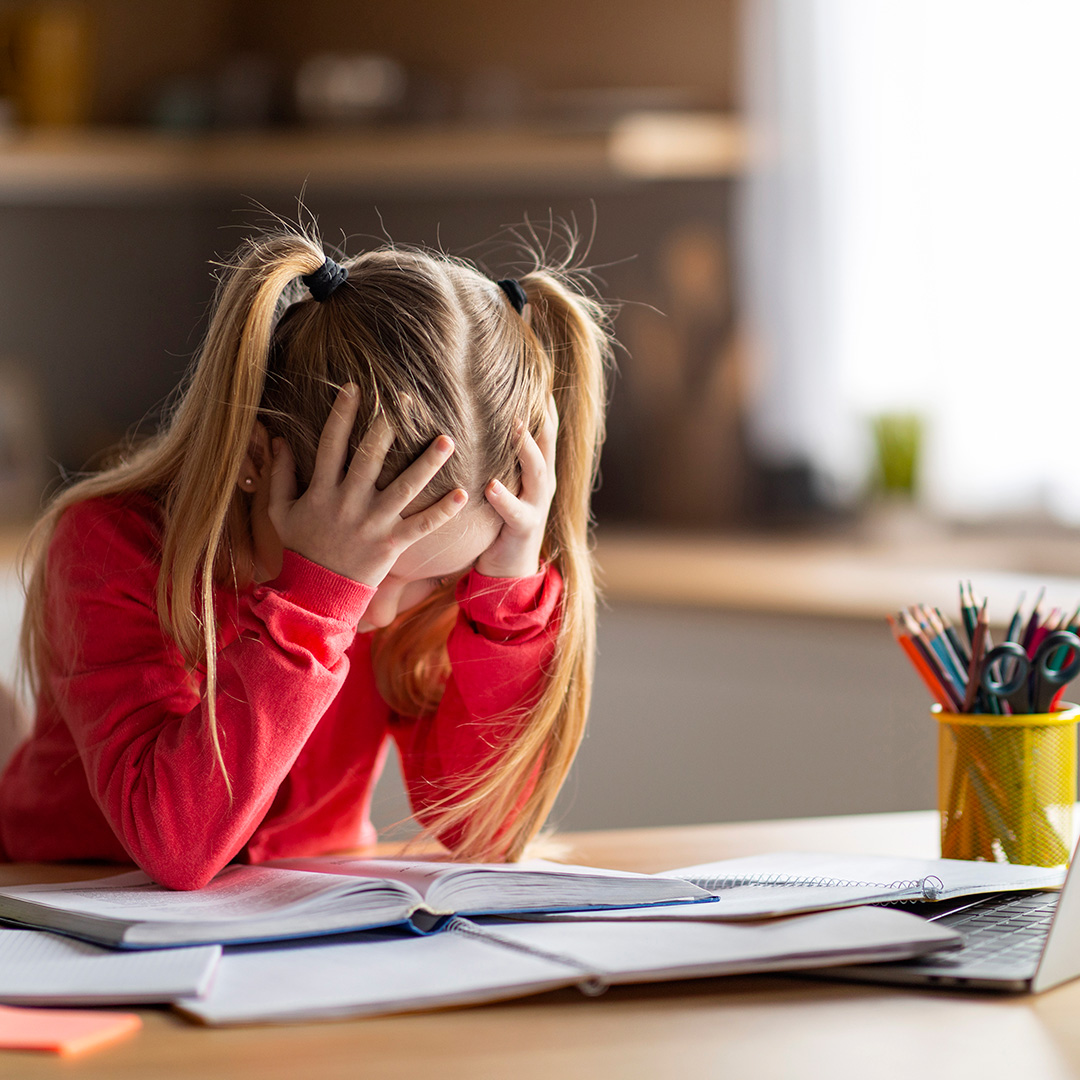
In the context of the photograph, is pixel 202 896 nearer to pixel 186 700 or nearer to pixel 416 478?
pixel 186 700

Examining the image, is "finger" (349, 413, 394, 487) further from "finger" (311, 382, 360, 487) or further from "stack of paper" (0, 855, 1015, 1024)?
"stack of paper" (0, 855, 1015, 1024)

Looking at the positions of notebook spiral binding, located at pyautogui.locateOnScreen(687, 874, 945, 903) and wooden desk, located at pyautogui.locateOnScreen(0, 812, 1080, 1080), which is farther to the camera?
notebook spiral binding, located at pyautogui.locateOnScreen(687, 874, 945, 903)

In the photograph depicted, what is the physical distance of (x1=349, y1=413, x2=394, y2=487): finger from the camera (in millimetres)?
841

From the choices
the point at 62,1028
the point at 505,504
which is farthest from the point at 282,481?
the point at 62,1028

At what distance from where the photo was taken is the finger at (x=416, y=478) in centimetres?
84

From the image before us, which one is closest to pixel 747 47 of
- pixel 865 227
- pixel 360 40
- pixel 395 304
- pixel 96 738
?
pixel 865 227

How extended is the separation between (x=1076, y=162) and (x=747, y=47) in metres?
0.62

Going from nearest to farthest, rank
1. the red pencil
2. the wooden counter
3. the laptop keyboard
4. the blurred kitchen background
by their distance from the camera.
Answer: the laptop keyboard → the red pencil → the blurred kitchen background → the wooden counter

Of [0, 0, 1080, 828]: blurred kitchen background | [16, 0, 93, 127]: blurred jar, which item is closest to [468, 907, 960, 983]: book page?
[0, 0, 1080, 828]: blurred kitchen background

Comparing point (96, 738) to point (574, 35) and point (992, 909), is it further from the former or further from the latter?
point (574, 35)

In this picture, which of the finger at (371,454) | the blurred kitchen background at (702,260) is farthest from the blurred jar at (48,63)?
the finger at (371,454)

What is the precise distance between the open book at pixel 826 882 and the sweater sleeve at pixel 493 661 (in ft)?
0.54

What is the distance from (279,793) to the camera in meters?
1.05

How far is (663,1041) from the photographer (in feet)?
2.01
